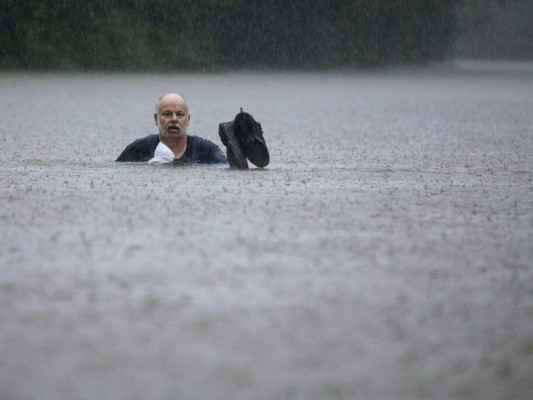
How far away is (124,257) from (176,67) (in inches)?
481

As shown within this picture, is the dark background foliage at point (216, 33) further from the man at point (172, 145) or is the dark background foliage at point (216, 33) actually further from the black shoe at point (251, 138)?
the black shoe at point (251, 138)

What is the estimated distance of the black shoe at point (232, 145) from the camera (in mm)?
2992

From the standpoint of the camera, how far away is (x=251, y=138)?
9.84 ft

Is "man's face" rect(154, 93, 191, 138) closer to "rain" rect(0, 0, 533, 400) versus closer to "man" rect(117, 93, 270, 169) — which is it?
"man" rect(117, 93, 270, 169)

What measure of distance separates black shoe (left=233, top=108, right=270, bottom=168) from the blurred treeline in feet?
32.7

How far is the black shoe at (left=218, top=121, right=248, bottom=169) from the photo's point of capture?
299cm

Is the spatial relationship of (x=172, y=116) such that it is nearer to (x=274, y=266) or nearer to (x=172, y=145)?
(x=172, y=145)

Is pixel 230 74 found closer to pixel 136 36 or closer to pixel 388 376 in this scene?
pixel 136 36

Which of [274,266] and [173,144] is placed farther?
[173,144]

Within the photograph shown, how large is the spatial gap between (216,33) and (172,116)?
11.4m

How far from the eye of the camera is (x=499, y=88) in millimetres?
10141

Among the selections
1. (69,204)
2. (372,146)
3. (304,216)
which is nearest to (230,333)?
(304,216)

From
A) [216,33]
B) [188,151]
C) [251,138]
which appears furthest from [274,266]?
[216,33]

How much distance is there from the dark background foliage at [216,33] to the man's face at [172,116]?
9.68 m
